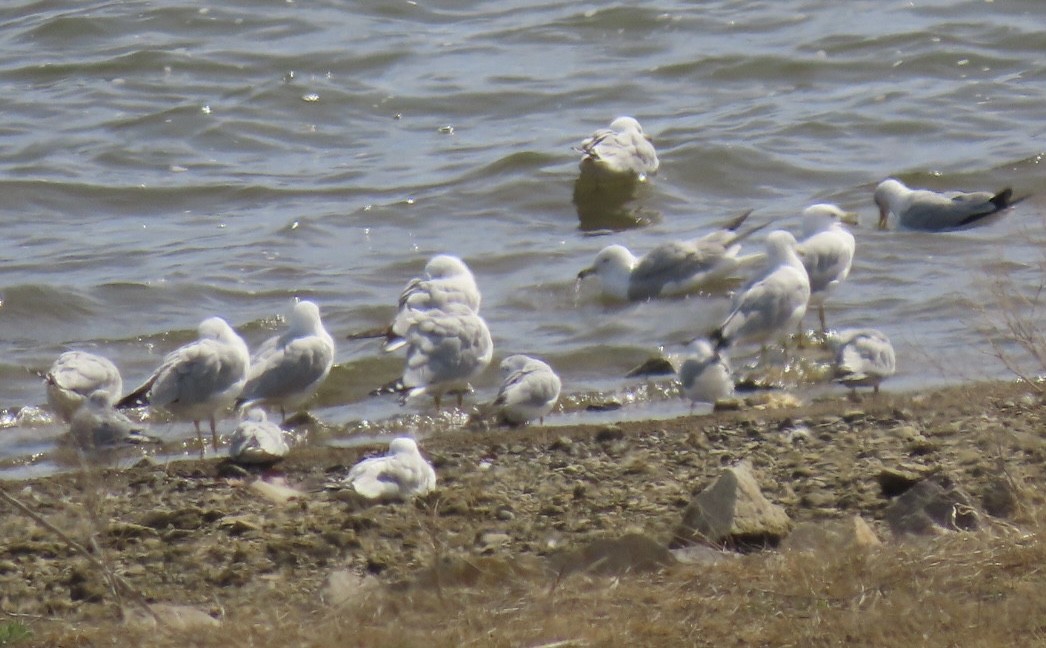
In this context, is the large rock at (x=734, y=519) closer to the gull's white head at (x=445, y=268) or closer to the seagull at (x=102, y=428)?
the seagull at (x=102, y=428)

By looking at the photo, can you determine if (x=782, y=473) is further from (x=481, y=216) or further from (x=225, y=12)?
(x=225, y=12)

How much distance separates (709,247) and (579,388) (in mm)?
2289

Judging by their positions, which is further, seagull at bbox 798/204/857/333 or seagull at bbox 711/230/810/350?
seagull at bbox 798/204/857/333

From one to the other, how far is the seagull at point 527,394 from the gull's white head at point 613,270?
9.16 feet

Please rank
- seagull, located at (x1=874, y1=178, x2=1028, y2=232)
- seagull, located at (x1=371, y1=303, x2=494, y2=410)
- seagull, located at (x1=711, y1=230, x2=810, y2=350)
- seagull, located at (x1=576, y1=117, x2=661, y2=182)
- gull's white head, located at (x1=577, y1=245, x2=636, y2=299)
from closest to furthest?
seagull, located at (x1=371, y1=303, x2=494, y2=410) → seagull, located at (x1=711, y1=230, x2=810, y2=350) → gull's white head, located at (x1=577, y1=245, x2=636, y2=299) → seagull, located at (x1=874, y1=178, x2=1028, y2=232) → seagull, located at (x1=576, y1=117, x2=661, y2=182)

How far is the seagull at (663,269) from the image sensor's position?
11.0 m

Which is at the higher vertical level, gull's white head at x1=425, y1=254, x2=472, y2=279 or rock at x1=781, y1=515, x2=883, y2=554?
rock at x1=781, y1=515, x2=883, y2=554

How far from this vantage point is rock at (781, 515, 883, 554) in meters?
4.92

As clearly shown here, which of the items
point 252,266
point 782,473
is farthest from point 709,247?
point 782,473

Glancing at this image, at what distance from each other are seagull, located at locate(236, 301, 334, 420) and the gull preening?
1.75 ft

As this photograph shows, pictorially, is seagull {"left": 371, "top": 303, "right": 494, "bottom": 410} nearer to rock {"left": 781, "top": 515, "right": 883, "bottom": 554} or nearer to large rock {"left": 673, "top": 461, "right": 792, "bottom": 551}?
large rock {"left": 673, "top": 461, "right": 792, "bottom": 551}

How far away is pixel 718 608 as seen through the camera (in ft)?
14.5

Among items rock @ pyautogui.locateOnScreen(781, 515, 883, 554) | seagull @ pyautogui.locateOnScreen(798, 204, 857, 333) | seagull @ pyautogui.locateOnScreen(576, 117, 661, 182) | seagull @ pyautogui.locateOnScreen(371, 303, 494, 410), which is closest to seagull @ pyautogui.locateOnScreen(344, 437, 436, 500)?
rock @ pyautogui.locateOnScreen(781, 515, 883, 554)

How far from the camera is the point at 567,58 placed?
17.8m
